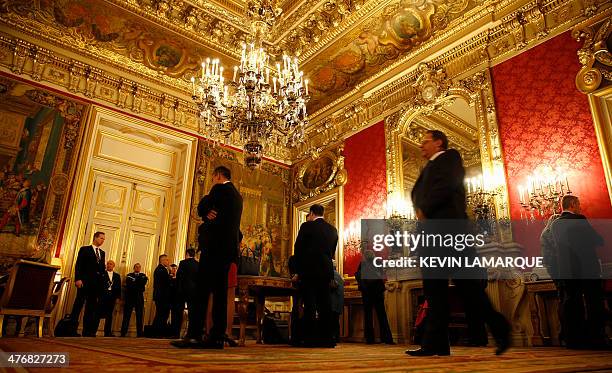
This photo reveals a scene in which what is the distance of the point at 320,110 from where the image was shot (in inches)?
379

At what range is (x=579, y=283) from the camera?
145 inches

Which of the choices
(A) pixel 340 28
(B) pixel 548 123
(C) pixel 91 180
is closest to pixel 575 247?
(B) pixel 548 123

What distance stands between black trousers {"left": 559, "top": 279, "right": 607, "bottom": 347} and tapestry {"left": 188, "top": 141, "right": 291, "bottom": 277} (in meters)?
6.15

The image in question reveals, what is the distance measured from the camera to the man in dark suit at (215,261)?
2.84 metres

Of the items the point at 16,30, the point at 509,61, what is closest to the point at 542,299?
the point at 509,61

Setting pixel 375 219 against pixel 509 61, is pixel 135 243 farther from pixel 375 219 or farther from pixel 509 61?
pixel 509 61

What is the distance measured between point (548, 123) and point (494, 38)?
1833 millimetres

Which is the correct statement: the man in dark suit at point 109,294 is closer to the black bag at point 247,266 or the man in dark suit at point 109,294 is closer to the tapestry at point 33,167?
the tapestry at point 33,167

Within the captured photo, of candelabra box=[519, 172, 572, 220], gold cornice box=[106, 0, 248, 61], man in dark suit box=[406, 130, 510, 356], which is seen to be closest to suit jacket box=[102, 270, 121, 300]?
gold cornice box=[106, 0, 248, 61]

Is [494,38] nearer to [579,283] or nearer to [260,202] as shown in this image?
[579,283]

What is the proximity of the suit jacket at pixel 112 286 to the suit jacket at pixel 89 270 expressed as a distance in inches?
6.3

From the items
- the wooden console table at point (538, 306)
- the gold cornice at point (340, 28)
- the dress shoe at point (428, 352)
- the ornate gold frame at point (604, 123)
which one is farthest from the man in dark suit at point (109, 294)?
the ornate gold frame at point (604, 123)

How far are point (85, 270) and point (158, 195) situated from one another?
276cm

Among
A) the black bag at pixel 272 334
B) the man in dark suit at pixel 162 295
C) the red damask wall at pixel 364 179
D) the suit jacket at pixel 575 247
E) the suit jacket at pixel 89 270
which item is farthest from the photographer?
the red damask wall at pixel 364 179
